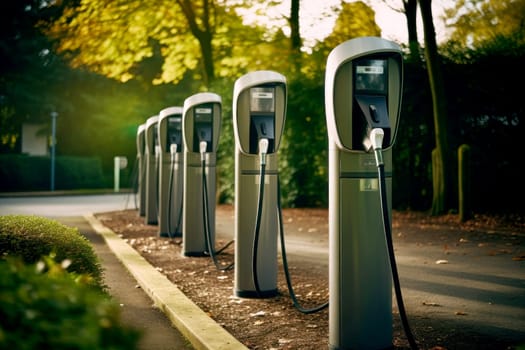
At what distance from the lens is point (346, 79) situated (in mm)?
4586

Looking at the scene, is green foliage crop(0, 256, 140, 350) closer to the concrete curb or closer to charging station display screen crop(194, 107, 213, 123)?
the concrete curb

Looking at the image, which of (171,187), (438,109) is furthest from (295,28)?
(171,187)

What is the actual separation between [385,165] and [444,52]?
10.9m

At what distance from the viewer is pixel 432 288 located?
6914 millimetres

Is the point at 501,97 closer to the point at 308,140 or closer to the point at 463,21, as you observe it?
the point at 308,140

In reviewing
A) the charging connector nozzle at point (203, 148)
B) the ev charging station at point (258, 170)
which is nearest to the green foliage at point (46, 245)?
the ev charging station at point (258, 170)

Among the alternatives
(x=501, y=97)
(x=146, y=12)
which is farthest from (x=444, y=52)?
(x=146, y=12)

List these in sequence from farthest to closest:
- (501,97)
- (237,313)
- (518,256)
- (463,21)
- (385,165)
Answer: (463,21) < (501,97) < (518,256) < (237,313) < (385,165)

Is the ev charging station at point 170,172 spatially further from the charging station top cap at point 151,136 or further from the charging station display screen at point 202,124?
the charging station top cap at point 151,136

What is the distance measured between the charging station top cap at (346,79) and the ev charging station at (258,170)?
75.3 inches

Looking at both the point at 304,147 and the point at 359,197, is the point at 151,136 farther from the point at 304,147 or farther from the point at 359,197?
the point at 359,197

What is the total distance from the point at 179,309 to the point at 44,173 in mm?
27165

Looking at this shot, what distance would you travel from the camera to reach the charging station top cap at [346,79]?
4535 mm

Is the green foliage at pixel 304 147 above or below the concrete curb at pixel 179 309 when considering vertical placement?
above
